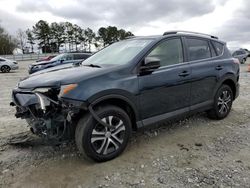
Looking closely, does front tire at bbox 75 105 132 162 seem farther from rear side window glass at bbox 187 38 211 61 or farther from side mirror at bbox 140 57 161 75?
rear side window glass at bbox 187 38 211 61

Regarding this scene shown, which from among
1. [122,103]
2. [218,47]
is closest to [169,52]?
[122,103]

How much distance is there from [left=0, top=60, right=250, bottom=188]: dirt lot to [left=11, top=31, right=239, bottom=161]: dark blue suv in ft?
1.04

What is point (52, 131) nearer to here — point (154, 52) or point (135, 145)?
point (135, 145)

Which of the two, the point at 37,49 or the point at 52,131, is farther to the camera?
A: the point at 37,49

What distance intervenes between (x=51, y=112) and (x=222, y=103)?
134 inches

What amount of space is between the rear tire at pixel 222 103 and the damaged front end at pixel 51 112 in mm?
2899

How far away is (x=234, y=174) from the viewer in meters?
3.10

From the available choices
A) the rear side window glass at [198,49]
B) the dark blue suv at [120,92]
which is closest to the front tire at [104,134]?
the dark blue suv at [120,92]

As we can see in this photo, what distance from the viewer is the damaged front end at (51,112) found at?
3074 millimetres

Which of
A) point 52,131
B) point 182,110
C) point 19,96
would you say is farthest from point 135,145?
point 19,96

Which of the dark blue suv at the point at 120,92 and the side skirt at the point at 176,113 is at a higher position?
the dark blue suv at the point at 120,92

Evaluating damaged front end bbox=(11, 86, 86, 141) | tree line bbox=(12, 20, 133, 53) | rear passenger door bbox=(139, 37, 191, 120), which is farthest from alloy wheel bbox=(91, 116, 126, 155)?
tree line bbox=(12, 20, 133, 53)

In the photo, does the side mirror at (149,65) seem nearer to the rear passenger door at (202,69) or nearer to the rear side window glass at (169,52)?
the rear side window glass at (169,52)

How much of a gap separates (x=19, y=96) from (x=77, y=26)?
6327cm
